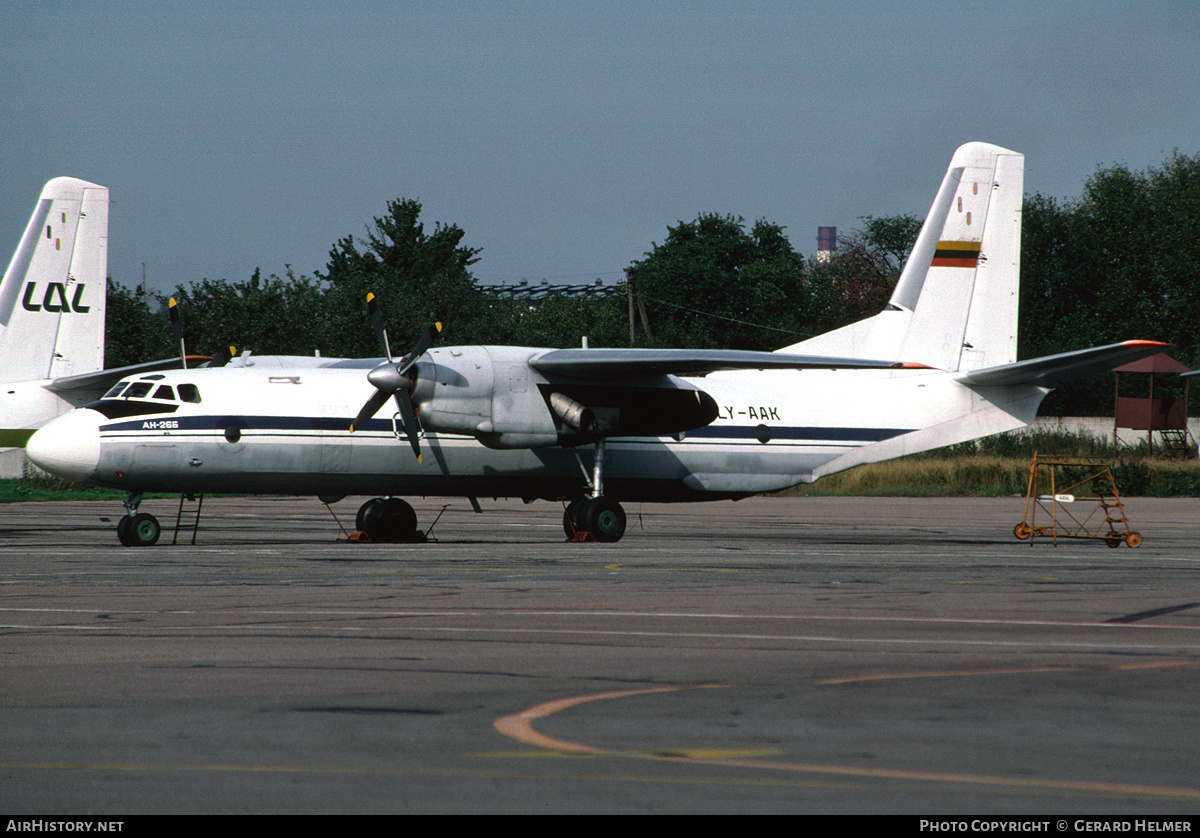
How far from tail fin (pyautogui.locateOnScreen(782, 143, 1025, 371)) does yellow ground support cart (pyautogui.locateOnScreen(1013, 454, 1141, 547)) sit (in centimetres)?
331

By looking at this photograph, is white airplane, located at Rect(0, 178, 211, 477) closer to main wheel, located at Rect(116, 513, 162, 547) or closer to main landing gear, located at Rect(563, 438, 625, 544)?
main wheel, located at Rect(116, 513, 162, 547)

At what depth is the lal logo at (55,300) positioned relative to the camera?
25.9 meters

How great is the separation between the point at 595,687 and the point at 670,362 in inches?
619

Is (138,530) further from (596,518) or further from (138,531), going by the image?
(596,518)

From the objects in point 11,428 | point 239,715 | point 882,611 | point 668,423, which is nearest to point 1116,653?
point 882,611

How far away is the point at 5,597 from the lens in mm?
14047

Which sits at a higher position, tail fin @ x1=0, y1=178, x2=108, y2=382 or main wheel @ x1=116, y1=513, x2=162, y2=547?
tail fin @ x1=0, y1=178, x2=108, y2=382

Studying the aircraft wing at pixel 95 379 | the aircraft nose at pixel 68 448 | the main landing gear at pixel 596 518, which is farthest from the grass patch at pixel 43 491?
the main landing gear at pixel 596 518

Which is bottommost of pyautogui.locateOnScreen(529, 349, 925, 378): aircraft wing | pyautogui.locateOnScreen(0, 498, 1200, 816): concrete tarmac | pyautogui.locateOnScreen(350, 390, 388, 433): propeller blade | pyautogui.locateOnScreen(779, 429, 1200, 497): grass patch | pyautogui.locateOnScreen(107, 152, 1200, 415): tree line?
pyautogui.locateOnScreen(0, 498, 1200, 816): concrete tarmac

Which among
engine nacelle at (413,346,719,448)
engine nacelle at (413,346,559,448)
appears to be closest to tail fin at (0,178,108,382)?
engine nacelle at (413,346,559,448)

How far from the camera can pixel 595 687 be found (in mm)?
8531

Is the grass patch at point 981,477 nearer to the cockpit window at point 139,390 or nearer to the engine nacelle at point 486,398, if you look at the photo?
the engine nacelle at point 486,398

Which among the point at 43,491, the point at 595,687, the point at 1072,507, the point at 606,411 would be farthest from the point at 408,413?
the point at 43,491

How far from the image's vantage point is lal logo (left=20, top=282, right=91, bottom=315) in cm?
2594
